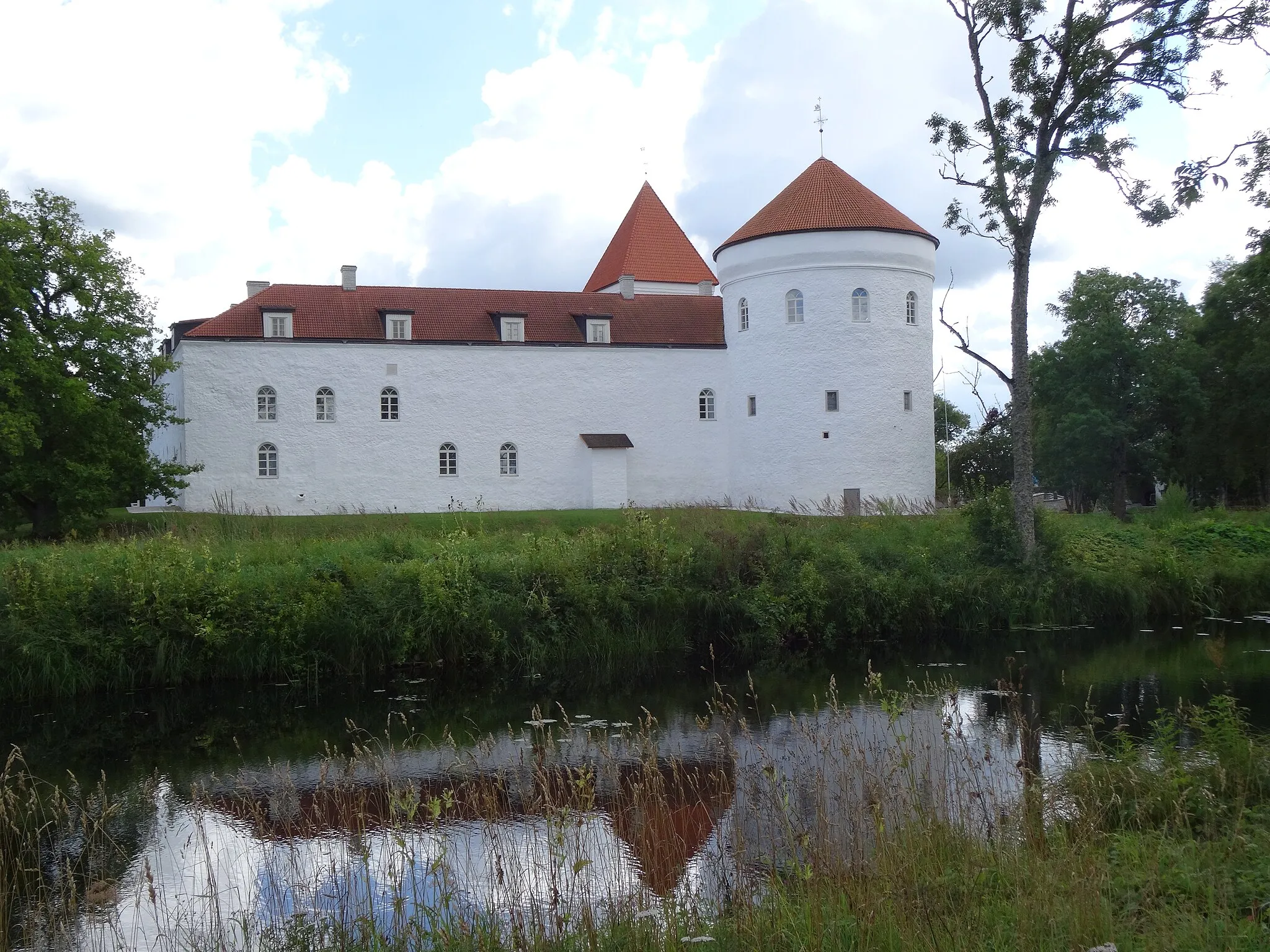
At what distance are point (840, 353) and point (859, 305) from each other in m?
1.60

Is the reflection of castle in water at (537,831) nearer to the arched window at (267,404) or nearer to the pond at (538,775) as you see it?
the pond at (538,775)

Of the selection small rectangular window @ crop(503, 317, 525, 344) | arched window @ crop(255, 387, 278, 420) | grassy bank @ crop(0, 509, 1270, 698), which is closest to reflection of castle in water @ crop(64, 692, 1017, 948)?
grassy bank @ crop(0, 509, 1270, 698)

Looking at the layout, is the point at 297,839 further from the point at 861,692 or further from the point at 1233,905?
the point at 861,692

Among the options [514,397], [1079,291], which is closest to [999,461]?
[1079,291]

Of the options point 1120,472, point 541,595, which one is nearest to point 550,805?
point 541,595

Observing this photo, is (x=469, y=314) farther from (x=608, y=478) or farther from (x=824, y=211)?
(x=824, y=211)

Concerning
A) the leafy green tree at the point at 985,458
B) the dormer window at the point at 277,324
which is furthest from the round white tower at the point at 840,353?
the leafy green tree at the point at 985,458

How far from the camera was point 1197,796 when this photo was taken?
6223 millimetres

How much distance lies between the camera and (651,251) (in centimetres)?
4109

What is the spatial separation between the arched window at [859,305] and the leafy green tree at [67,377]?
19.1 metres

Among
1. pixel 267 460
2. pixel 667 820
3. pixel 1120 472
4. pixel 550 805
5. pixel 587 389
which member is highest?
pixel 587 389

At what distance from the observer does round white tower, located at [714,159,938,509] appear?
104 ft

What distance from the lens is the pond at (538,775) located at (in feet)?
18.7

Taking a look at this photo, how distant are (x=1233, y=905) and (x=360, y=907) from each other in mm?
4167
